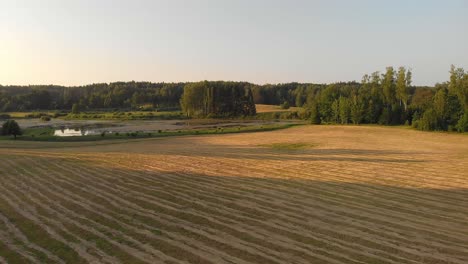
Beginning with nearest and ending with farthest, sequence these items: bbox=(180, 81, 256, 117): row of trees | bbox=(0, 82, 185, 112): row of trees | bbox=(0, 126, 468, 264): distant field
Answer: bbox=(0, 126, 468, 264): distant field → bbox=(180, 81, 256, 117): row of trees → bbox=(0, 82, 185, 112): row of trees

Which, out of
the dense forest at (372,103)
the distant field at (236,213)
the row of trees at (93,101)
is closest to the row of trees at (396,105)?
the dense forest at (372,103)

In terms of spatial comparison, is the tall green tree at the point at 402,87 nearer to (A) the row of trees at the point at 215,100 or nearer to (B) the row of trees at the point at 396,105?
(B) the row of trees at the point at 396,105

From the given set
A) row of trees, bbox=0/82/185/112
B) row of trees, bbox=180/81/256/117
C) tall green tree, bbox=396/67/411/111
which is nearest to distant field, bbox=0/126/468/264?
tall green tree, bbox=396/67/411/111

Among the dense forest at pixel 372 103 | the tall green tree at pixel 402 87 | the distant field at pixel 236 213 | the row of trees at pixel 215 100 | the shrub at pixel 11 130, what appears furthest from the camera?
the row of trees at pixel 215 100

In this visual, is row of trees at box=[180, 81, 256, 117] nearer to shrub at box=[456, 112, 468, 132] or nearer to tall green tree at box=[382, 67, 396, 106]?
tall green tree at box=[382, 67, 396, 106]

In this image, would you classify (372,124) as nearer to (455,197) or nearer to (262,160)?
(262,160)

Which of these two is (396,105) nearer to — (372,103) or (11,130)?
(372,103)

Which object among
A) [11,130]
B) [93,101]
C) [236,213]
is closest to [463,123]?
[236,213]
